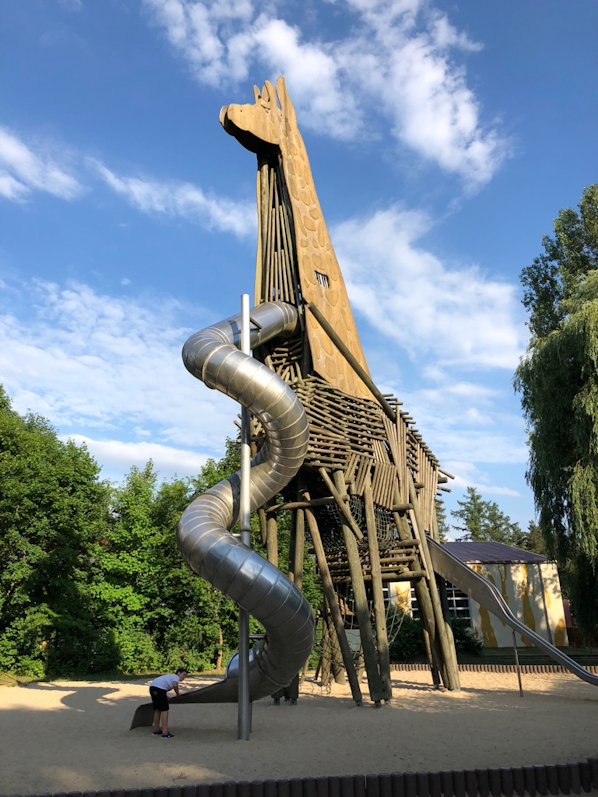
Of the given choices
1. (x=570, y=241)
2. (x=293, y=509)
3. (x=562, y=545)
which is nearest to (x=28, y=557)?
(x=293, y=509)

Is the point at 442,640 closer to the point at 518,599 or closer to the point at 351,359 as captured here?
the point at 351,359

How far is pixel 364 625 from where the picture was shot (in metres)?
13.0

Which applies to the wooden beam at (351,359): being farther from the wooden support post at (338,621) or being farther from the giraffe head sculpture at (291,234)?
the wooden support post at (338,621)

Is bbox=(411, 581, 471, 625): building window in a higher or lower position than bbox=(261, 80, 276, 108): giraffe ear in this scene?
lower

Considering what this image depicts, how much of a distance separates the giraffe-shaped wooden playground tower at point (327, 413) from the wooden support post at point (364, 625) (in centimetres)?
5

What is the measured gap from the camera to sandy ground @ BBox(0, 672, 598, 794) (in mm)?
7914

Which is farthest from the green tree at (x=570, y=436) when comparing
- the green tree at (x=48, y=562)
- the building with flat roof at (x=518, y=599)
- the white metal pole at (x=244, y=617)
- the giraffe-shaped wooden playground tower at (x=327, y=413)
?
the green tree at (x=48, y=562)

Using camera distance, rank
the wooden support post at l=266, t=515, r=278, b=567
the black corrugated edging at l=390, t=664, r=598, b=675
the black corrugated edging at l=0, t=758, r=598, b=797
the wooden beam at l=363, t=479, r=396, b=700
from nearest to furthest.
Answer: the black corrugated edging at l=0, t=758, r=598, b=797 → the wooden beam at l=363, t=479, r=396, b=700 → the wooden support post at l=266, t=515, r=278, b=567 → the black corrugated edging at l=390, t=664, r=598, b=675

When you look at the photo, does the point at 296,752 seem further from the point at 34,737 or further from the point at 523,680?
the point at 523,680

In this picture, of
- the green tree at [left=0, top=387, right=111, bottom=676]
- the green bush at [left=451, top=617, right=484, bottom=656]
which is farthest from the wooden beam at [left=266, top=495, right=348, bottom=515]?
the green bush at [left=451, top=617, right=484, bottom=656]

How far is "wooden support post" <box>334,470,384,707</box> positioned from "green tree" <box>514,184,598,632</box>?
9.50 metres

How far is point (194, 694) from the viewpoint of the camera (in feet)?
36.4

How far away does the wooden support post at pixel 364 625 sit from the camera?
506 inches

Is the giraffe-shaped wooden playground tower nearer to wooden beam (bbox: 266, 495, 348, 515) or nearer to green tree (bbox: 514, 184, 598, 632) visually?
wooden beam (bbox: 266, 495, 348, 515)
